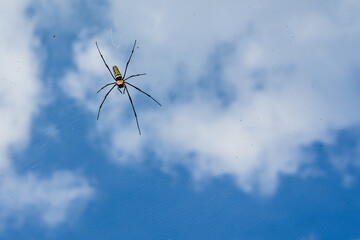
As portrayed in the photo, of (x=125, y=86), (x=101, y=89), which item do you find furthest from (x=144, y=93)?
(x=101, y=89)

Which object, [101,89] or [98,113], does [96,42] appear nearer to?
[101,89]

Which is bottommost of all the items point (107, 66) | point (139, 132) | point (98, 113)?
point (139, 132)

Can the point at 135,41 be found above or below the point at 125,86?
above

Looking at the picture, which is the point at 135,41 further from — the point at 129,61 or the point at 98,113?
the point at 98,113


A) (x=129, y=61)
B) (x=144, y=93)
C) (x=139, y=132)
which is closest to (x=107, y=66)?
(x=129, y=61)

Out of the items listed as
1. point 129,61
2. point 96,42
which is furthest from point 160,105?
point 96,42

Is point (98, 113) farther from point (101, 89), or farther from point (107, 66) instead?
point (107, 66)

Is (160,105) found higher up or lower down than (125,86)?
lower down
